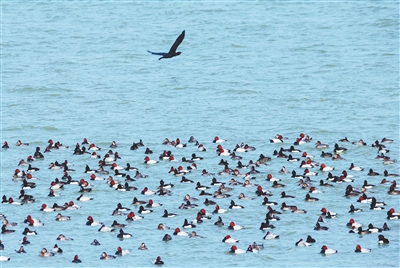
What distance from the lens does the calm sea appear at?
1547 inches

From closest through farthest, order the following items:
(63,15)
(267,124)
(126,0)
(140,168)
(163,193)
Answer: (163,193) → (140,168) → (267,124) → (63,15) → (126,0)

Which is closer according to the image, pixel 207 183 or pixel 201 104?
pixel 207 183

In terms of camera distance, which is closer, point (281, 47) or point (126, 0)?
point (281, 47)

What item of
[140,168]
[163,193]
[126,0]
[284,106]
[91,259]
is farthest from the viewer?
[126,0]

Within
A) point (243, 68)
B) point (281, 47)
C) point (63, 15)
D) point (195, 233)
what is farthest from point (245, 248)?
point (63, 15)

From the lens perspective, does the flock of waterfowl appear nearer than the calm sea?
No

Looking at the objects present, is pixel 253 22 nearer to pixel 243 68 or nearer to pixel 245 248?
pixel 243 68

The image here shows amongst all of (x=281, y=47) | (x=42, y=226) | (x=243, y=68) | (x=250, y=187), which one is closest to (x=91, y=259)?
(x=42, y=226)

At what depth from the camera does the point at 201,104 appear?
6544 centimetres

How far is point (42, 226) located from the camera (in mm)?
41062

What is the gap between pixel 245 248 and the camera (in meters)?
38.2

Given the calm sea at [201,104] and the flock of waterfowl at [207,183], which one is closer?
the calm sea at [201,104]

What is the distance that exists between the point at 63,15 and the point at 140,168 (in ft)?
166

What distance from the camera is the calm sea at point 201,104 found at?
39.3 metres
